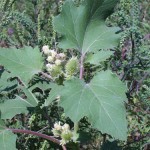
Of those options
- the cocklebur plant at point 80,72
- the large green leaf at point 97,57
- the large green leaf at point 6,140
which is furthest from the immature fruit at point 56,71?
the large green leaf at point 6,140

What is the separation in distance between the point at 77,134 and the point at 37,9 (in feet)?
4.36

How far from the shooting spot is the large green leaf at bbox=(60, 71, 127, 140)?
1.04 metres

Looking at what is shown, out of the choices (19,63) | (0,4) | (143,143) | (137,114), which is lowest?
(143,143)

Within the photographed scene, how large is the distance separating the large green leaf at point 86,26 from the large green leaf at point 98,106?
0.24 meters

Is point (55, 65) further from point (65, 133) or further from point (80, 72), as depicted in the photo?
point (65, 133)

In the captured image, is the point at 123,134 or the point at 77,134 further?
the point at 77,134

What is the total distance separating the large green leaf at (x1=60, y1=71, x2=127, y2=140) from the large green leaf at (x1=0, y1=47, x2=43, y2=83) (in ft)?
0.68

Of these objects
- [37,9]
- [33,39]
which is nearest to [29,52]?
[33,39]

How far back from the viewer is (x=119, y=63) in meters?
1.83

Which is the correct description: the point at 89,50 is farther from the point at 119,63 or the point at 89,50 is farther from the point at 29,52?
the point at 119,63

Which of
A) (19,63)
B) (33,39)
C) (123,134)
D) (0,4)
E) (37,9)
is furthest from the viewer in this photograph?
(37,9)

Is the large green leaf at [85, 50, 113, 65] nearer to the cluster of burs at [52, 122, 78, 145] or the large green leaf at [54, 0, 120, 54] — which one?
the large green leaf at [54, 0, 120, 54]

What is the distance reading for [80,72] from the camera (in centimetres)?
126

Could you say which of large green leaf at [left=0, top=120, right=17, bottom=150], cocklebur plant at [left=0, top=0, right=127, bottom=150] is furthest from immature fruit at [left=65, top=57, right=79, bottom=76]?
large green leaf at [left=0, top=120, right=17, bottom=150]
